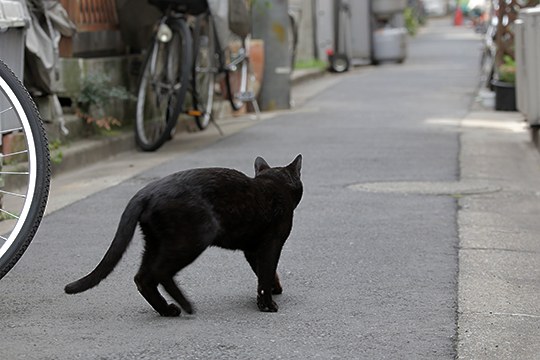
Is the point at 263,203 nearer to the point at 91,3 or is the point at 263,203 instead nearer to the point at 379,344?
the point at 379,344

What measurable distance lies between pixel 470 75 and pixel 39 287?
17.0m

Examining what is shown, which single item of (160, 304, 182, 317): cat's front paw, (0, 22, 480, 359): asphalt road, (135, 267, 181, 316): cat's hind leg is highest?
(135, 267, 181, 316): cat's hind leg

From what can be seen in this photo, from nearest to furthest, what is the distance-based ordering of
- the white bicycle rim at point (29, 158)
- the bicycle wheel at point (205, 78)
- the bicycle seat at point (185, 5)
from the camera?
the white bicycle rim at point (29, 158) < the bicycle seat at point (185, 5) < the bicycle wheel at point (205, 78)

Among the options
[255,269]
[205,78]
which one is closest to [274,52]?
[205,78]

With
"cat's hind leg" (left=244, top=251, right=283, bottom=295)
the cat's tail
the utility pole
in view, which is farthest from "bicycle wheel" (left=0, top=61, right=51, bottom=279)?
the utility pole

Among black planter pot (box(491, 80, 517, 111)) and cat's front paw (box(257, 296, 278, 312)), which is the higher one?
cat's front paw (box(257, 296, 278, 312))

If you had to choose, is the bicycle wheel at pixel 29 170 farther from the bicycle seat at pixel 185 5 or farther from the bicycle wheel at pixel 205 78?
the bicycle wheel at pixel 205 78

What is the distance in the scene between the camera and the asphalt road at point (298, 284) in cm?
396

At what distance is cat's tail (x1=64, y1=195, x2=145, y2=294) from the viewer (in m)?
4.09

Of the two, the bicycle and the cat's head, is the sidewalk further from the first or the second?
the bicycle

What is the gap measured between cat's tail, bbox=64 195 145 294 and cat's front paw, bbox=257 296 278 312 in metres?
0.61

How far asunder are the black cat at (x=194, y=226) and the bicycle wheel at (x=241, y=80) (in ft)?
27.1

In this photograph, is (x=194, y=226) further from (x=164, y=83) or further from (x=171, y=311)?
(x=164, y=83)

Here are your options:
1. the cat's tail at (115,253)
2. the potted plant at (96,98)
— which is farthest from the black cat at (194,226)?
the potted plant at (96,98)
